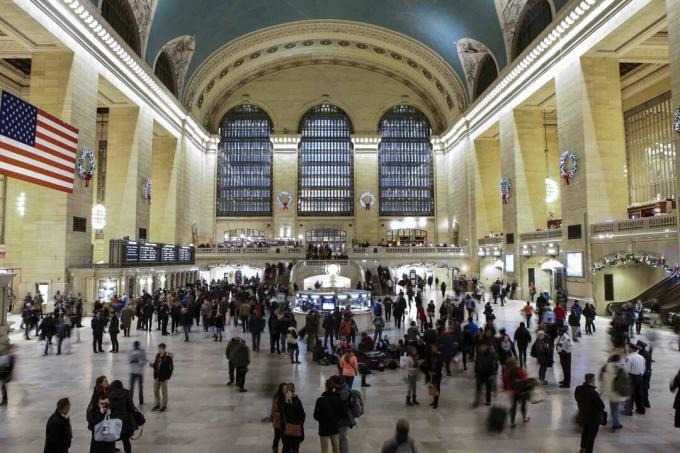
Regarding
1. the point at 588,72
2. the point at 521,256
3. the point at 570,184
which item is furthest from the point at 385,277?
the point at 588,72

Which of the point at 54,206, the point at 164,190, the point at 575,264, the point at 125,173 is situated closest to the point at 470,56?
the point at 575,264

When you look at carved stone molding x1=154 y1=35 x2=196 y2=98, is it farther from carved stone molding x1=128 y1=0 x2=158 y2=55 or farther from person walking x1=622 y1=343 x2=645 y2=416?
person walking x1=622 y1=343 x2=645 y2=416

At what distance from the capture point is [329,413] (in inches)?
198

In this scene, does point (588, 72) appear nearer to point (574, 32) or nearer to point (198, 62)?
point (574, 32)

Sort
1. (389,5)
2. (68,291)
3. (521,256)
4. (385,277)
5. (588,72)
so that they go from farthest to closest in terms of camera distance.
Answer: (389,5)
(385,277)
(521,256)
(588,72)
(68,291)

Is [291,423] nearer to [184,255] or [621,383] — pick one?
[621,383]

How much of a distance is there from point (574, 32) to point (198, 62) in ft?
78.7

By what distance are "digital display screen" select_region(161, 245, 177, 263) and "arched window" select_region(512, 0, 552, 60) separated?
2146 cm

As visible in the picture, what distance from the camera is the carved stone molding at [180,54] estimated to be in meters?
29.5

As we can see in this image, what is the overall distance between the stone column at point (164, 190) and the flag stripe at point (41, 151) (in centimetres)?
1598

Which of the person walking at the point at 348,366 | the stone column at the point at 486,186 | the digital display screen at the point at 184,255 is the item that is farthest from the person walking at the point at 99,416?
the stone column at the point at 486,186

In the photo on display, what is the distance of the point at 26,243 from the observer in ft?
59.0

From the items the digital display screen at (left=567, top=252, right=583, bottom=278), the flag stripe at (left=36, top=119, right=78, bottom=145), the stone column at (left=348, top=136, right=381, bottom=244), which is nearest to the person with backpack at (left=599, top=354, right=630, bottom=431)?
the digital display screen at (left=567, top=252, right=583, bottom=278)

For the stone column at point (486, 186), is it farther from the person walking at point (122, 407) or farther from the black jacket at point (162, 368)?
the person walking at point (122, 407)
